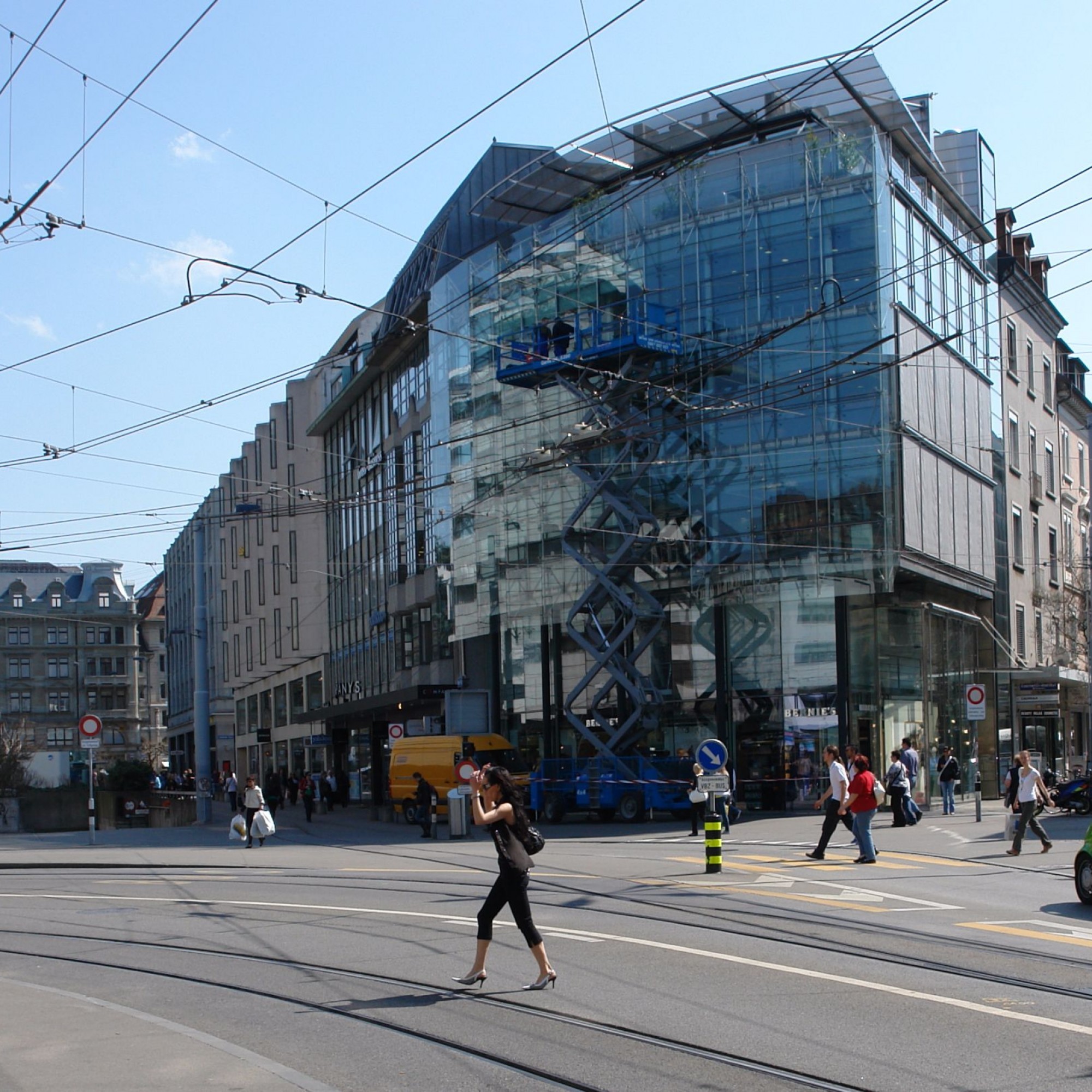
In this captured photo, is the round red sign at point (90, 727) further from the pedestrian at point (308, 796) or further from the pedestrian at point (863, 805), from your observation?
the pedestrian at point (863, 805)

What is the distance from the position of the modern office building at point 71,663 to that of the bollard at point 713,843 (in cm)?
9704

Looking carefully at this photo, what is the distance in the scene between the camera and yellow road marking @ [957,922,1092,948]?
12.3m

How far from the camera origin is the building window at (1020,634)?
43.5 meters

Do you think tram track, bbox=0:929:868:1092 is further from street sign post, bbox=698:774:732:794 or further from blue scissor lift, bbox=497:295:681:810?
blue scissor lift, bbox=497:295:681:810

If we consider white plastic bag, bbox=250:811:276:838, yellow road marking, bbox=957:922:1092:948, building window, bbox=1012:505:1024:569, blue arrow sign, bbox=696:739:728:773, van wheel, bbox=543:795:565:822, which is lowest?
van wheel, bbox=543:795:565:822

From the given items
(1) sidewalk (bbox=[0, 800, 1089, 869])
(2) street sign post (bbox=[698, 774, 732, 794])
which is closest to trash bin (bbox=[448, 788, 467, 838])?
(1) sidewalk (bbox=[0, 800, 1089, 869])

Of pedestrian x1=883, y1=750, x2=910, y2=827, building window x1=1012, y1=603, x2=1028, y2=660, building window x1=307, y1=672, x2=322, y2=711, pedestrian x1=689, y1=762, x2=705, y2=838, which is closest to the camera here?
pedestrian x1=689, y1=762, x2=705, y2=838

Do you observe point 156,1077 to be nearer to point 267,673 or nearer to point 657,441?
point 657,441

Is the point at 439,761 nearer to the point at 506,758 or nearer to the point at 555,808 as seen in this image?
the point at 506,758

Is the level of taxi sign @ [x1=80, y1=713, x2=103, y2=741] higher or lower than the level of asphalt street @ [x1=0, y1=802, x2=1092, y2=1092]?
higher

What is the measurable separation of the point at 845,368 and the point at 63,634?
309 feet

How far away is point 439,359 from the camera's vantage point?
46.1m

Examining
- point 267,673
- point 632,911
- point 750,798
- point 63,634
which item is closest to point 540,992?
point 632,911

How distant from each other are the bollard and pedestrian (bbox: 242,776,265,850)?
41.1ft
